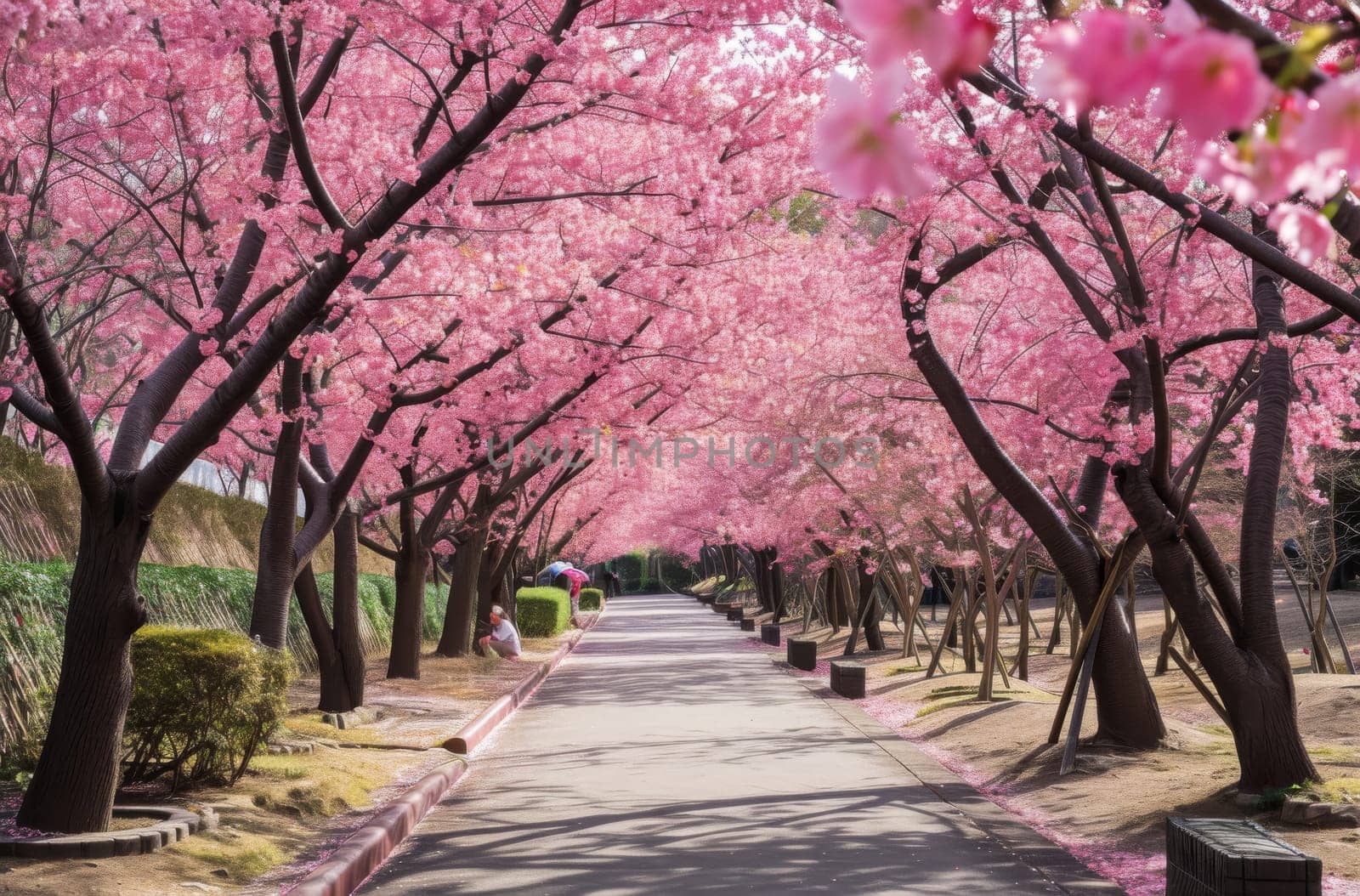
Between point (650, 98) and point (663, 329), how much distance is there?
340 inches

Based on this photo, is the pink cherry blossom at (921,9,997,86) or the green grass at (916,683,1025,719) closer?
the pink cherry blossom at (921,9,997,86)

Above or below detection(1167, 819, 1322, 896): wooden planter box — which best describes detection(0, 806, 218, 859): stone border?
below

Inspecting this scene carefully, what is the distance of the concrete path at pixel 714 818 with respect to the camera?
8.38m

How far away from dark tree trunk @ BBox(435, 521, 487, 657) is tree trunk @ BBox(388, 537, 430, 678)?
4757mm

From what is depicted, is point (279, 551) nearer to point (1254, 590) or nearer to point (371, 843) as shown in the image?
point (371, 843)

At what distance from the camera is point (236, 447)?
101 feet

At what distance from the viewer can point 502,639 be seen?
29.1 m

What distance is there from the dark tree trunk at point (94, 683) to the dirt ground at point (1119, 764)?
6385 millimetres

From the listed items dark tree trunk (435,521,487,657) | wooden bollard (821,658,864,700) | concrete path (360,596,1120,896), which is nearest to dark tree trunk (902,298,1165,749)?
concrete path (360,596,1120,896)

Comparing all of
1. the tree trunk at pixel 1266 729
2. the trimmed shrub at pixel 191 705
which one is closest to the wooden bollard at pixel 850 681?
the tree trunk at pixel 1266 729

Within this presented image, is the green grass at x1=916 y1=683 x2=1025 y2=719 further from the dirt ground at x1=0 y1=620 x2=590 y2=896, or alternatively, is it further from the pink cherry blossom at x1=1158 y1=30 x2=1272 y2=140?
the pink cherry blossom at x1=1158 y1=30 x2=1272 y2=140

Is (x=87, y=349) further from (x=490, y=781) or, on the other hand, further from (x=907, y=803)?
(x=907, y=803)

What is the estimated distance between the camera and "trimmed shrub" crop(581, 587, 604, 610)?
73812 millimetres

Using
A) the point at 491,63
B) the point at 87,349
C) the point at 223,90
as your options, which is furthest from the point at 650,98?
the point at 87,349
